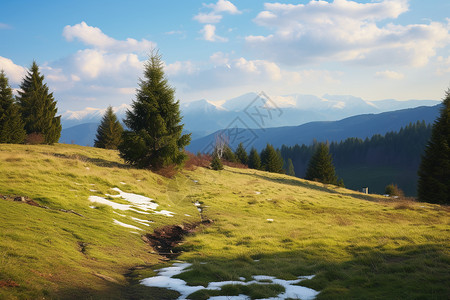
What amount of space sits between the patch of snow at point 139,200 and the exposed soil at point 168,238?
3.37m

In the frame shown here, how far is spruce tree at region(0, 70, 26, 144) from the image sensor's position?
36.6 metres

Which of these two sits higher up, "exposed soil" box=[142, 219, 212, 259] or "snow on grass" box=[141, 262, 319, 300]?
"snow on grass" box=[141, 262, 319, 300]


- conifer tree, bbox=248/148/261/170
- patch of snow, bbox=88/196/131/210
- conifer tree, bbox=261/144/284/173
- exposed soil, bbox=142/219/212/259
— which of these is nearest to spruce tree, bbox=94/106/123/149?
conifer tree, bbox=248/148/261/170

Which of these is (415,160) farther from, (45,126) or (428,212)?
(45,126)

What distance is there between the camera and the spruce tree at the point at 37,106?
143 ft

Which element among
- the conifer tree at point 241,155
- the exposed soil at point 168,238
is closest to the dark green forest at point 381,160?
the conifer tree at point 241,155

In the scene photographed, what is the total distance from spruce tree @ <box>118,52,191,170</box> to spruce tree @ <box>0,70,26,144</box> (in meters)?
18.4

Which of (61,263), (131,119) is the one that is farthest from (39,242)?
(131,119)

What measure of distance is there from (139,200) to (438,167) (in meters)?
40.4

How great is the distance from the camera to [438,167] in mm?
37969

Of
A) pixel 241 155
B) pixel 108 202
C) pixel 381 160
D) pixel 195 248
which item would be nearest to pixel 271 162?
pixel 241 155

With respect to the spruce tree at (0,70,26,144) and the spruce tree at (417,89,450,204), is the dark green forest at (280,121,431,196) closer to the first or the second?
the spruce tree at (417,89,450,204)

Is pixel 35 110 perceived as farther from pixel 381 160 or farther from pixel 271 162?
pixel 381 160

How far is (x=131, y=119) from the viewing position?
104 ft
